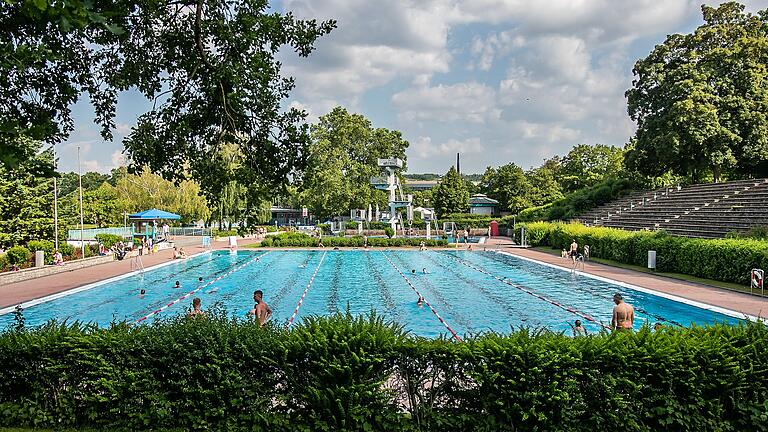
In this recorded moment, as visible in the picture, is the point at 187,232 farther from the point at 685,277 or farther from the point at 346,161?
the point at 685,277

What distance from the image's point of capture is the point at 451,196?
83.2m

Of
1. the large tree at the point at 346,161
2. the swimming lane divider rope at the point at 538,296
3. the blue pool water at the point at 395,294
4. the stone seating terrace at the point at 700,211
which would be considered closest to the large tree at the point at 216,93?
the blue pool water at the point at 395,294

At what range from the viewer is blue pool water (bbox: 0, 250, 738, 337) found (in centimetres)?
1845

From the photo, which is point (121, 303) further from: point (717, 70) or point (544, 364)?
point (717, 70)

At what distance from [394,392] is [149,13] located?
6005mm

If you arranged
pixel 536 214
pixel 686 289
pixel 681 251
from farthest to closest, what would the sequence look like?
pixel 536 214, pixel 681 251, pixel 686 289

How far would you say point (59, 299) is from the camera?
21078mm

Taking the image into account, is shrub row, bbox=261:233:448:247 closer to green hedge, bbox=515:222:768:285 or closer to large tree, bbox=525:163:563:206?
green hedge, bbox=515:222:768:285

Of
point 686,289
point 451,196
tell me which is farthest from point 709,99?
point 451,196

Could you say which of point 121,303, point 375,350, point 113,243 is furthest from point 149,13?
point 113,243

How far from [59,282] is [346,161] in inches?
1660

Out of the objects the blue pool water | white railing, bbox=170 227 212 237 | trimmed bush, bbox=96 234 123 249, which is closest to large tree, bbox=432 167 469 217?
white railing, bbox=170 227 212 237

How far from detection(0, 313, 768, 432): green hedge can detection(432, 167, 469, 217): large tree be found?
7649 cm

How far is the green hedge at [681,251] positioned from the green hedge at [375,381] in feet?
57.3
